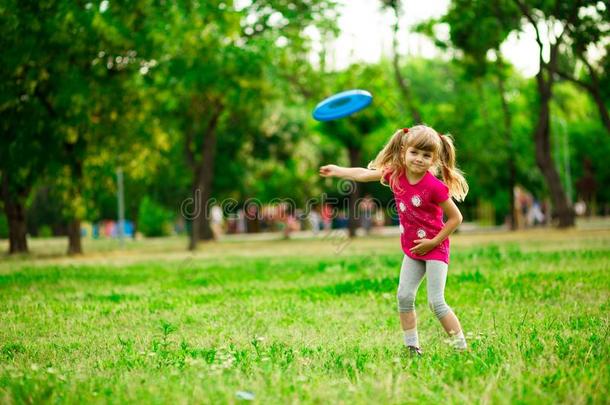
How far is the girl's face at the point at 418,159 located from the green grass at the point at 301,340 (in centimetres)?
133

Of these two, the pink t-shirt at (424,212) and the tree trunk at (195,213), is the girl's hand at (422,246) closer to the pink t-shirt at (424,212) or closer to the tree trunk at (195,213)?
the pink t-shirt at (424,212)

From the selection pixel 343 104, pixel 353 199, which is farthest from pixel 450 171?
pixel 353 199

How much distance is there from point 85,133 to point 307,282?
12.3 m

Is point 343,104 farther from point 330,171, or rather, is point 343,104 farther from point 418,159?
point 418,159

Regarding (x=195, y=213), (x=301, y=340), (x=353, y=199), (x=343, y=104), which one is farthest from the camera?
(x=353, y=199)

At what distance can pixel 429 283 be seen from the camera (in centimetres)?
599

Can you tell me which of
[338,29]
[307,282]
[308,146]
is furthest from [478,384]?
[308,146]

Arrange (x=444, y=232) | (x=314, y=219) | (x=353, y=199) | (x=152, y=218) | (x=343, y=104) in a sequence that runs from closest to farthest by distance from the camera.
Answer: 1. (x=444, y=232)
2. (x=343, y=104)
3. (x=353, y=199)
4. (x=314, y=219)
5. (x=152, y=218)

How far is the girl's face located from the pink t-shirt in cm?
10

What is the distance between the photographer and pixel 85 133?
22.3 metres

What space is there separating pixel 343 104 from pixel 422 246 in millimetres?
3165

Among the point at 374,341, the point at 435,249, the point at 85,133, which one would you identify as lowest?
the point at 374,341

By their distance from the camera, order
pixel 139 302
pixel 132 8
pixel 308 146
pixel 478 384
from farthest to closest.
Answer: pixel 308 146 < pixel 132 8 < pixel 139 302 < pixel 478 384

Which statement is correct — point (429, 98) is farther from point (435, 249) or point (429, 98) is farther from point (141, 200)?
point (435, 249)
